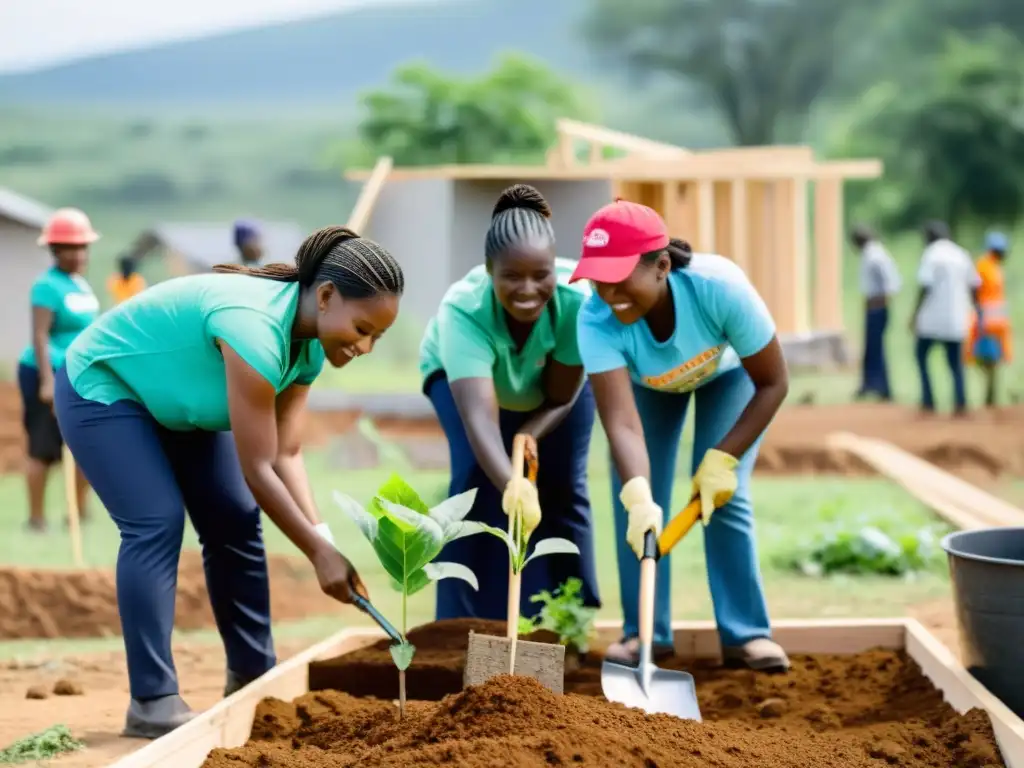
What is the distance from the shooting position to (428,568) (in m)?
3.42

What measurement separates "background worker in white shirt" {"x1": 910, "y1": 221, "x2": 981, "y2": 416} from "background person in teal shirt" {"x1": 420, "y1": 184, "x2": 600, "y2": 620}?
8284 millimetres

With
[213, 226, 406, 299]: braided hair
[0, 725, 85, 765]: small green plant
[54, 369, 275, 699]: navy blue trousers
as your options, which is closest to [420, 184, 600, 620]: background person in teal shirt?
[213, 226, 406, 299]: braided hair

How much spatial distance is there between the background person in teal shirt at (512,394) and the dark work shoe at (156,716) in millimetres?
1036

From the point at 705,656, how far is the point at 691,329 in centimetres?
123

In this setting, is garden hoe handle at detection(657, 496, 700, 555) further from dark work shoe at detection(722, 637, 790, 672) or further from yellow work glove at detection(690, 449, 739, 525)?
dark work shoe at detection(722, 637, 790, 672)

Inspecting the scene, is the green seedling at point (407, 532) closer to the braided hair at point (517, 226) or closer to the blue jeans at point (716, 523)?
the braided hair at point (517, 226)

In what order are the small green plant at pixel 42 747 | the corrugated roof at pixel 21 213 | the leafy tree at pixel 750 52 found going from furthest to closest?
the leafy tree at pixel 750 52
the corrugated roof at pixel 21 213
the small green plant at pixel 42 747

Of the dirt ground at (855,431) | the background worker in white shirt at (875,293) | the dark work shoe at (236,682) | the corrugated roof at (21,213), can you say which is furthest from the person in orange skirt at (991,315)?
the corrugated roof at (21,213)

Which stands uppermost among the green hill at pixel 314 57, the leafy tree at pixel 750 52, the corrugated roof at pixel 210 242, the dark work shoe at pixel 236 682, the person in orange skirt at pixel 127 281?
the green hill at pixel 314 57

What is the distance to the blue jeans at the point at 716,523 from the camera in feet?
14.3

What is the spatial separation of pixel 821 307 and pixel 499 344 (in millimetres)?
14170

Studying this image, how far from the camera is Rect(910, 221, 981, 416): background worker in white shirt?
12.2 meters

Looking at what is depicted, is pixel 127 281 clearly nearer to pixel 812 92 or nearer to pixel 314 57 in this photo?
pixel 812 92

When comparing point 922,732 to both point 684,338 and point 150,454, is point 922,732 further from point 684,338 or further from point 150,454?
point 150,454
